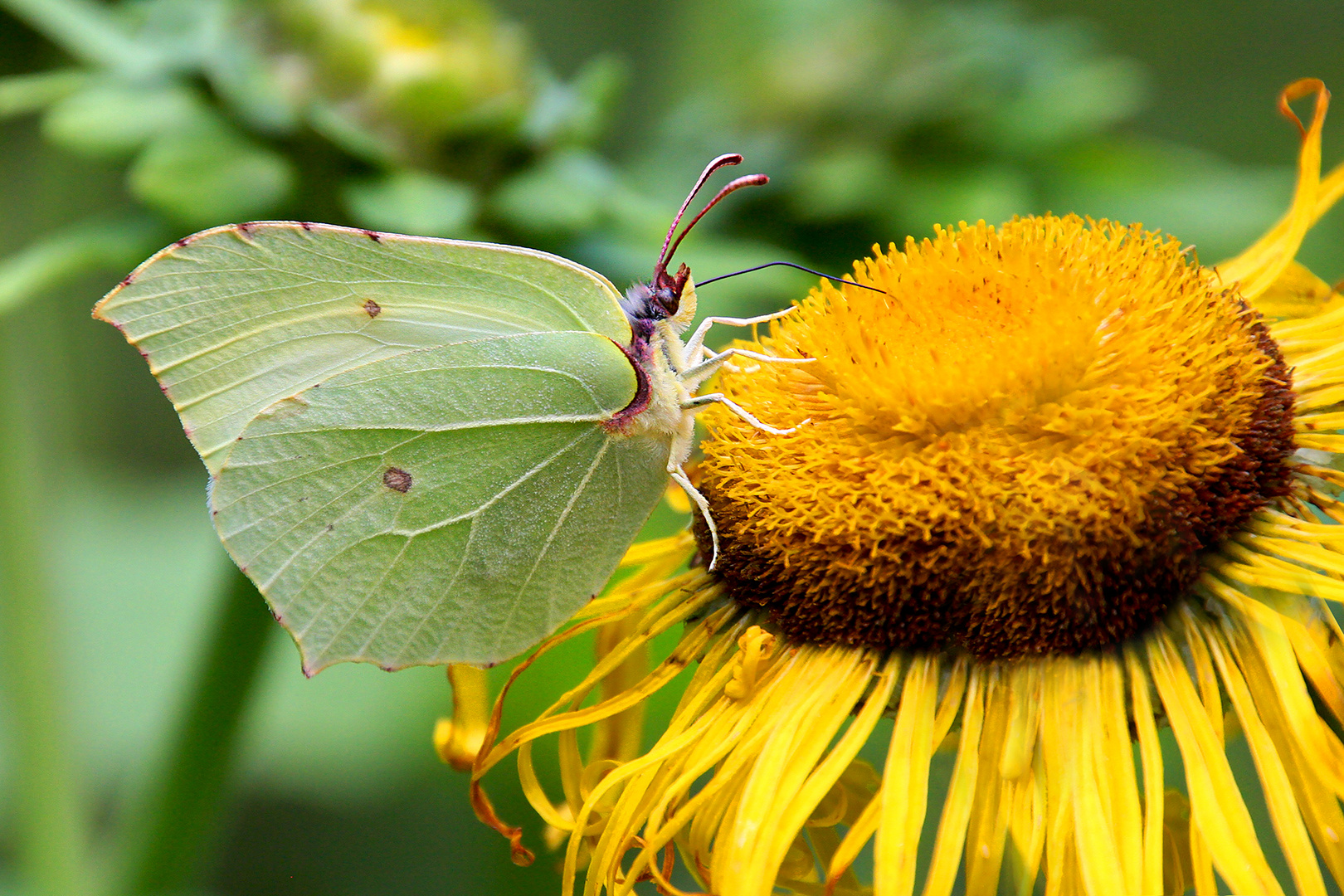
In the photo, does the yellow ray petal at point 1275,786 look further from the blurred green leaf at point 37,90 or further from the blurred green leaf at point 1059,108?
the blurred green leaf at point 37,90

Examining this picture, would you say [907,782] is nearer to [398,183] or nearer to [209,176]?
[398,183]

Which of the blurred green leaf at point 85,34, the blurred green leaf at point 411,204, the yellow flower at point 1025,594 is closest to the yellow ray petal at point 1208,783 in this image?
the yellow flower at point 1025,594

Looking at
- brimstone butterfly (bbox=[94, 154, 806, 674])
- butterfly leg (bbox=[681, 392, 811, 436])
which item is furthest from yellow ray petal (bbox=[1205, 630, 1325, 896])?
brimstone butterfly (bbox=[94, 154, 806, 674])

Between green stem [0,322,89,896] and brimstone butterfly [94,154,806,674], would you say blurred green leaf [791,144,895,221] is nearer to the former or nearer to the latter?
brimstone butterfly [94,154,806,674]

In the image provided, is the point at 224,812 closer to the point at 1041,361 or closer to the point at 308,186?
the point at 308,186

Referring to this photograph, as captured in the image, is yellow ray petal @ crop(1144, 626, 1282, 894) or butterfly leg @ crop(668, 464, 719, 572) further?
butterfly leg @ crop(668, 464, 719, 572)

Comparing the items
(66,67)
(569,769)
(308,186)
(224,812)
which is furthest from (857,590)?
(66,67)
